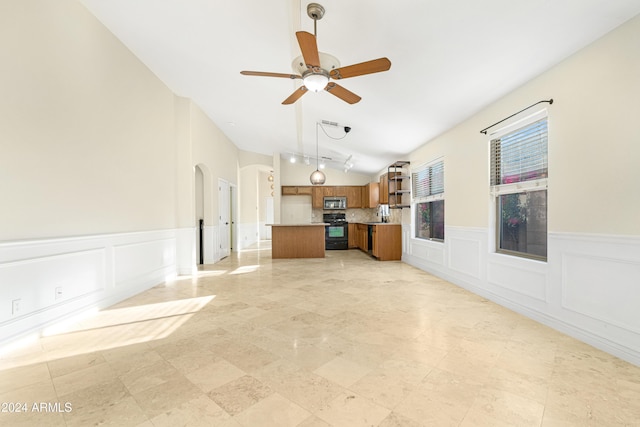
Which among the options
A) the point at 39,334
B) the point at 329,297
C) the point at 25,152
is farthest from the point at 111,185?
the point at 329,297

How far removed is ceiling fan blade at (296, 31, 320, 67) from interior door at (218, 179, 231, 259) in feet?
18.0

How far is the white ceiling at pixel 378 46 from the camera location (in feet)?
7.06

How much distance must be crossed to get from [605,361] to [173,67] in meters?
5.95

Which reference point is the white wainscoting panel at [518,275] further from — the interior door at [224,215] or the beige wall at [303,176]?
the beige wall at [303,176]

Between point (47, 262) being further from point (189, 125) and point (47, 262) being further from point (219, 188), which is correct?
point (219, 188)

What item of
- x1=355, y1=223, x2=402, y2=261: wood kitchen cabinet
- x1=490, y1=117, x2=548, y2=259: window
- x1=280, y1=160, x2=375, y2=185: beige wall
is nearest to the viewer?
x1=490, y1=117, x2=548, y2=259: window

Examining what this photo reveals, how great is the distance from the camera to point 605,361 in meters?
2.10

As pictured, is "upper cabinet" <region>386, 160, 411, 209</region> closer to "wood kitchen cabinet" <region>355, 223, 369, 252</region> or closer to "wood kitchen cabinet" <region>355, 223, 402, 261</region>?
"wood kitchen cabinet" <region>355, 223, 402, 261</region>

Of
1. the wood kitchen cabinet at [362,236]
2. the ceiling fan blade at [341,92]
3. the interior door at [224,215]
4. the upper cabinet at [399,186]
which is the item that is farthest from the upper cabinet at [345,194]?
the ceiling fan blade at [341,92]

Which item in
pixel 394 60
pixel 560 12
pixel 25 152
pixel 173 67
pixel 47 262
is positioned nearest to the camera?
pixel 560 12

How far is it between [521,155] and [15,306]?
526 centimetres

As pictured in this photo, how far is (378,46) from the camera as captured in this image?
2.75m

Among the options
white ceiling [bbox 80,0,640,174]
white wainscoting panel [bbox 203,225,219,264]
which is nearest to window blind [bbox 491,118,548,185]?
white ceiling [bbox 80,0,640,174]

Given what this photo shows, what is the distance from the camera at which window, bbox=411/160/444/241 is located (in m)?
5.21
